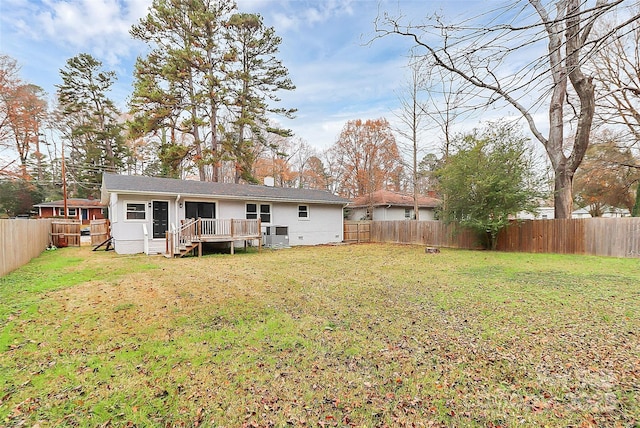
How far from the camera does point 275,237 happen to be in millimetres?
13930

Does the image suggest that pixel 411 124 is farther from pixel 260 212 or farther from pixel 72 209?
pixel 72 209

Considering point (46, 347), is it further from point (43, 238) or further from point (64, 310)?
point (43, 238)

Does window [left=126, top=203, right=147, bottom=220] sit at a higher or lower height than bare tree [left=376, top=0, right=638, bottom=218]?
lower

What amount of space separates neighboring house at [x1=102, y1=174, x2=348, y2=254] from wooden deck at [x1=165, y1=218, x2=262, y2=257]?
25cm

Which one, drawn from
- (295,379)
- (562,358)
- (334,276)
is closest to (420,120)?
(334,276)

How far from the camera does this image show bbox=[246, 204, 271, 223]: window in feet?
45.8

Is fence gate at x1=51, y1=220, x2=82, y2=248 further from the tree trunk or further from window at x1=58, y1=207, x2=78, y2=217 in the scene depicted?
the tree trunk

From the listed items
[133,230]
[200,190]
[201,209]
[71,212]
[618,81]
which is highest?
[618,81]

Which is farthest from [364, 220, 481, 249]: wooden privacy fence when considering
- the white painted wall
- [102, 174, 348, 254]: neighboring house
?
the white painted wall

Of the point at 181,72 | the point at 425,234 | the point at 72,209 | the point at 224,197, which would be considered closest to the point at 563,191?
the point at 425,234

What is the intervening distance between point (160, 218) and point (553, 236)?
16.1 meters

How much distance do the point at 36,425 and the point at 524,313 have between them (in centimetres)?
555

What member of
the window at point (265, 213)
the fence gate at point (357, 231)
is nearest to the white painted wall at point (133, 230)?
the window at point (265, 213)

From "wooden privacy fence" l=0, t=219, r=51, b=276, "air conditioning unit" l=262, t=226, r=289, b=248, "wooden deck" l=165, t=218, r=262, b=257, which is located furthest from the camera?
"air conditioning unit" l=262, t=226, r=289, b=248
